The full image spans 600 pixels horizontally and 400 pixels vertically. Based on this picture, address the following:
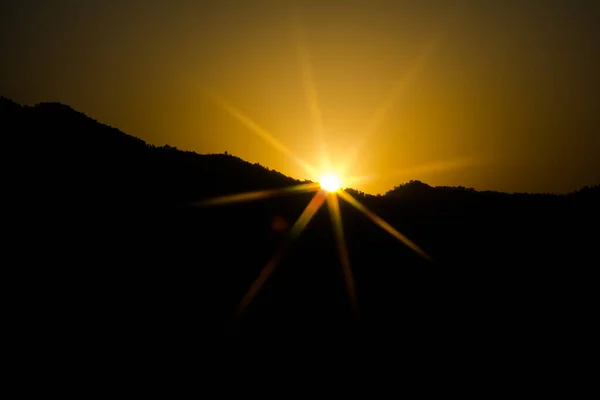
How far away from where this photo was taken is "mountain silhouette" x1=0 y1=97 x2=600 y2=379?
16.7m

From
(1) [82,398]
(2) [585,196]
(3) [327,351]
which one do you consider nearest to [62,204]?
(1) [82,398]

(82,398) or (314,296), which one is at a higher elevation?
(314,296)

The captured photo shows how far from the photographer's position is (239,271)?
66.7 ft

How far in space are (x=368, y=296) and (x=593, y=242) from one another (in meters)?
18.5

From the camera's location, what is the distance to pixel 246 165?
2930 cm

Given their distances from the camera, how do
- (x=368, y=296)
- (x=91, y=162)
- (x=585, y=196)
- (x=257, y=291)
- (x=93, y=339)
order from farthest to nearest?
(x=585, y=196), (x=91, y=162), (x=368, y=296), (x=257, y=291), (x=93, y=339)

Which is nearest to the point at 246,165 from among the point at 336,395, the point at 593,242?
the point at 336,395

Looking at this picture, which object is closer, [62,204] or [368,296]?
[62,204]

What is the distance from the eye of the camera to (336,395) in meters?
16.1

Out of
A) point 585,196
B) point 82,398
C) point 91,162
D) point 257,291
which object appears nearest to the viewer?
point 82,398

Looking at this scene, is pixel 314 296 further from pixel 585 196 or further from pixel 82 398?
pixel 585 196

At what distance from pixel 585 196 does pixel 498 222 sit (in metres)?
11.1

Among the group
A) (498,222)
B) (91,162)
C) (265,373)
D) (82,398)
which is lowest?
(82,398)

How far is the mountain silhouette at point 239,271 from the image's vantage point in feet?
54.6
